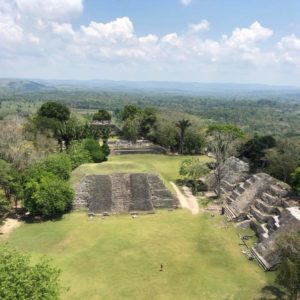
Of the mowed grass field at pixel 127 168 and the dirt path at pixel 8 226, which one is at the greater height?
the mowed grass field at pixel 127 168

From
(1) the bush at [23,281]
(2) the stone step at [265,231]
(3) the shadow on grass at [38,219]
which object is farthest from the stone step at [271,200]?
(1) the bush at [23,281]

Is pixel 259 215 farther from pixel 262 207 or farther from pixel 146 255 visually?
pixel 146 255

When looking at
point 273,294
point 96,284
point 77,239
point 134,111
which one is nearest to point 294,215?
point 273,294

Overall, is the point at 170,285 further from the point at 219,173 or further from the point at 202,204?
the point at 219,173

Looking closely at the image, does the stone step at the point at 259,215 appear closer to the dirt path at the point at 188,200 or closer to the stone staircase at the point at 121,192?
the dirt path at the point at 188,200

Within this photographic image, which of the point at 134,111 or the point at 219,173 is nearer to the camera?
the point at 219,173

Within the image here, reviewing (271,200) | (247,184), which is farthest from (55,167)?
(271,200)

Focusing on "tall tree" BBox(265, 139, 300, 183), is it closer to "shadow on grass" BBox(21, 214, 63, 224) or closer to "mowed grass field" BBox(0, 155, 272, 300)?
"mowed grass field" BBox(0, 155, 272, 300)
